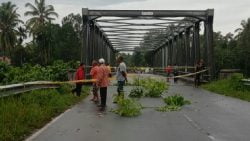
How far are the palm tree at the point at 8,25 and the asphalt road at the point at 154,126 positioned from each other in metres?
70.4

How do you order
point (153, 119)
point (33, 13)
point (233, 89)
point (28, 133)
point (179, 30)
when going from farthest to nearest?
point (33, 13) → point (179, 30) → point (233, 89) → point (153, 119) → point (28, 133)

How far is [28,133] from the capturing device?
10523 mm

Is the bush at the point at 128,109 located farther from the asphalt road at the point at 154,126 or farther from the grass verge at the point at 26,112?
the grass verge at the point at 26,112

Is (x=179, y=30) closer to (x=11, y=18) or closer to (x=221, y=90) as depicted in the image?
(x=221, y=90)

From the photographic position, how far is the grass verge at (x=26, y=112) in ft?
33.3

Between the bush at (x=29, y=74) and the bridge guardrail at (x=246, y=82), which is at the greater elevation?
the bush at (x=29, y=74)

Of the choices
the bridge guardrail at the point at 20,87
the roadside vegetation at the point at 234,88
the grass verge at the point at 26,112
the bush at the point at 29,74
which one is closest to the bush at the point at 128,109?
the grass verge at the point at 26,112

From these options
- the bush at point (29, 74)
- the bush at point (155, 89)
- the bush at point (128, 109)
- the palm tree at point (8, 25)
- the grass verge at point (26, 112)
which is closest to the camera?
the grass verge at point (26, 112)

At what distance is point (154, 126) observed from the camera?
1170 centimetres

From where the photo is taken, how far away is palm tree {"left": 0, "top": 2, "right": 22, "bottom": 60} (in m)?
84.1

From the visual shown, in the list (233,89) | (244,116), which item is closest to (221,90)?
(233,89)

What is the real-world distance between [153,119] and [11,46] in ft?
248

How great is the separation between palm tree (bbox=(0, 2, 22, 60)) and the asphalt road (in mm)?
70351

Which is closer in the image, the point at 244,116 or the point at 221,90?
the point at 244,116
